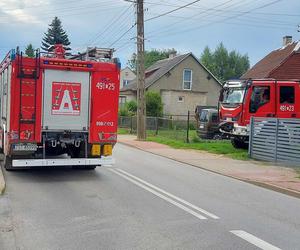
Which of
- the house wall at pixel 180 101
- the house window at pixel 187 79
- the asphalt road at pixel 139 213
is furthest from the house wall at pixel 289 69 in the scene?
the asphalt road at pixel 139 213

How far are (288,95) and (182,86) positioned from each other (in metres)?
31.1

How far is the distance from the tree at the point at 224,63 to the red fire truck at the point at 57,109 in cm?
9370

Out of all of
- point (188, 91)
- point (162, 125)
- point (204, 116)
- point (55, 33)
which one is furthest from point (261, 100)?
point (55, 33)

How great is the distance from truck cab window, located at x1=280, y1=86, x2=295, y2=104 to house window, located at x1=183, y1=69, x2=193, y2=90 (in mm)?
31169

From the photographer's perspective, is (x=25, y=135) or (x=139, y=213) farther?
(x=25, y=135)

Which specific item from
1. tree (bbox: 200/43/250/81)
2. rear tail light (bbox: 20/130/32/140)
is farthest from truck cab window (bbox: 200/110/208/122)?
tree (bbox: 200/43/250/81)

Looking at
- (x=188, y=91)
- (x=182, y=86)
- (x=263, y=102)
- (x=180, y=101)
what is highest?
(x=182, y=86)

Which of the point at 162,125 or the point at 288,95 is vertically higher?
the point at 288,95

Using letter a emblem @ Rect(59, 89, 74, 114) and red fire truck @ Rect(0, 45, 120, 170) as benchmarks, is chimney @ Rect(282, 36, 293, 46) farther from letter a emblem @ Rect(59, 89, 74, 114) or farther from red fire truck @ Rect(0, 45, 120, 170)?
letter a emblem @ Rect(59, 89, 74, 114)

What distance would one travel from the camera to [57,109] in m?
12.8

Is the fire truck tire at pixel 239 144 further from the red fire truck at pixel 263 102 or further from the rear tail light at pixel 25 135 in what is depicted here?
the rear tail light at pixel 25 135

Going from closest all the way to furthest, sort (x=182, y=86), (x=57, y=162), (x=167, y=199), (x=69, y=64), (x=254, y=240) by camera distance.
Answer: (x=254, y=240) < (x=167, y=199) < (x=57, y=162) < (x=69, y=64) < (x=182, y=86)

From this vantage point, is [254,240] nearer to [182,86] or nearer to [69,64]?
[69,64]

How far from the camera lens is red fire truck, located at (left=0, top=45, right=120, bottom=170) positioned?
12.3 metres
